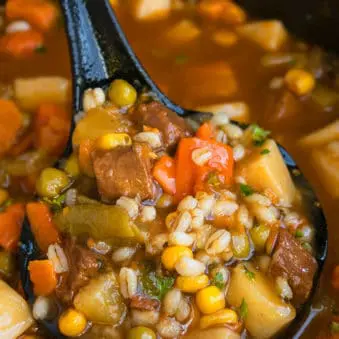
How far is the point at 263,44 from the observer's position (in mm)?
5715

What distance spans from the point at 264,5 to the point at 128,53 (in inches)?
73.4

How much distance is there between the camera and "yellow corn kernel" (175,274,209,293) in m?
3.60

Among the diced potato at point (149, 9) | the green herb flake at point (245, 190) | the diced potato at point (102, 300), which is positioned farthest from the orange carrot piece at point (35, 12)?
the diced potato at point (102, 300)

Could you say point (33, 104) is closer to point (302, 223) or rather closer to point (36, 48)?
point (36, 48)

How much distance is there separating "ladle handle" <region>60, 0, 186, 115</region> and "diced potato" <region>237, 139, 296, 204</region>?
763 mm

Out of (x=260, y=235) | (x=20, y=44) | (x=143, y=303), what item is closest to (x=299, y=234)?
(x=260, y=235)

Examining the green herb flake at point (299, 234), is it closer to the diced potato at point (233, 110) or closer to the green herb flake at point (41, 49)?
the diced potato at point (233, 110)

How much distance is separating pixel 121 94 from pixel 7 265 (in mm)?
1364

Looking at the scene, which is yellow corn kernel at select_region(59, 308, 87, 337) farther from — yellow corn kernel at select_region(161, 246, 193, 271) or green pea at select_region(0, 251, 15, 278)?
green pea at select_region(0, 251, 15, 278)

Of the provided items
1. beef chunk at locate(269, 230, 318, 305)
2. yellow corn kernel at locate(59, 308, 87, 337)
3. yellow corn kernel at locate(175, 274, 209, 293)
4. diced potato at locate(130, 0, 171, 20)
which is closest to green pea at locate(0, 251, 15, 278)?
yellow corn kernel at locate(59, 308, 87, 337)

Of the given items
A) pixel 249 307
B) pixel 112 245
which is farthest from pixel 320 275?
pixel 112 245

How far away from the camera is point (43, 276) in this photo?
3.80 meters

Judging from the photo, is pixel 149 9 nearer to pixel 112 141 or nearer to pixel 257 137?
pixel 257 137

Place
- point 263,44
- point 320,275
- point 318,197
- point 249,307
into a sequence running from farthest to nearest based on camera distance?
point 263,44
point 318,197
point 320,275
point 249,307
